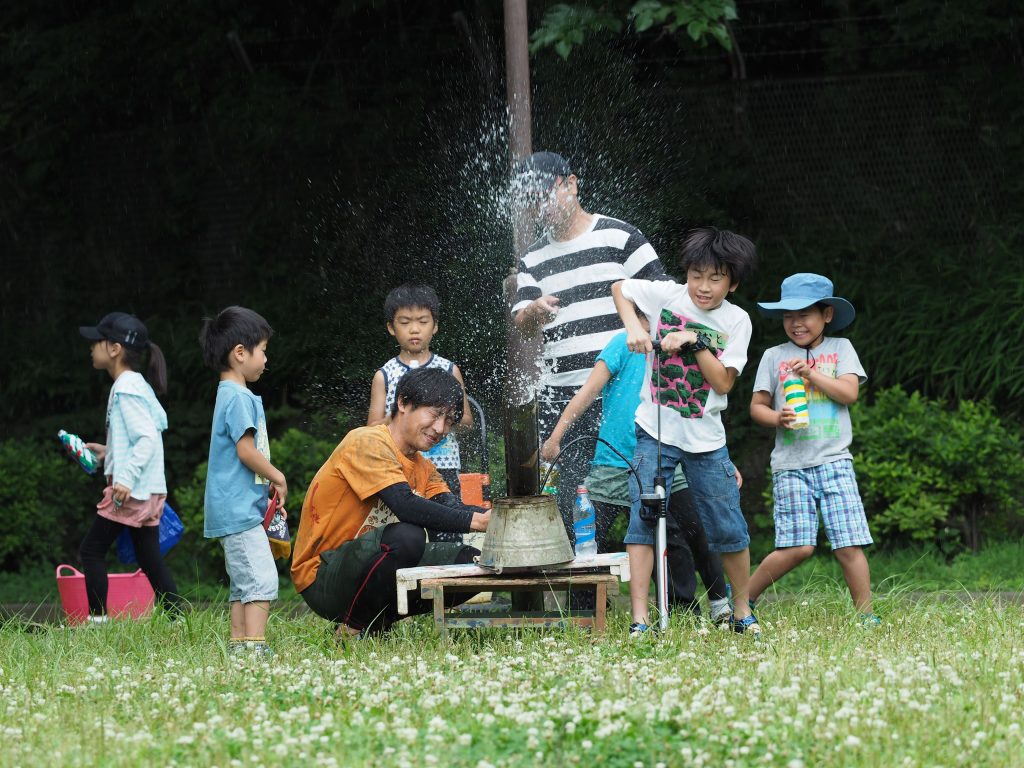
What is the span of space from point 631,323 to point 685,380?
359 mm

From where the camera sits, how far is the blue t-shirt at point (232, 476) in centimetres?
555

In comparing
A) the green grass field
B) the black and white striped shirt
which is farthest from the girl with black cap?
the black and white striped shirt

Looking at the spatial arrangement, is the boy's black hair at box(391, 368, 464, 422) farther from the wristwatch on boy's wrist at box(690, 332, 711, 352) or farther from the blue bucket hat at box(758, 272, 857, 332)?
the blue bucket hat at box(758, 272, 857, 332)

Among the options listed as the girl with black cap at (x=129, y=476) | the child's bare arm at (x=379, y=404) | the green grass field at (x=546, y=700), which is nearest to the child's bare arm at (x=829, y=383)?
the green grass field at (x=546, y=700)

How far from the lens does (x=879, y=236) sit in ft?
34.0

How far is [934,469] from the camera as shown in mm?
8273

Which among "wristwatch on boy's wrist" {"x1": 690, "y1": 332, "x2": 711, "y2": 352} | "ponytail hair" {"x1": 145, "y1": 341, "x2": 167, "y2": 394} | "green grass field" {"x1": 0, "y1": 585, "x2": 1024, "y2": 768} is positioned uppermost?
"ponytail hair" {"x1": 145, "y1": 341, "x2": 167, "y2": 394}

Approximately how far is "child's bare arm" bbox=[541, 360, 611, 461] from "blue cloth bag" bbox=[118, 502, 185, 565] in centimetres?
221

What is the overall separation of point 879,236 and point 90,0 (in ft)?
22.6

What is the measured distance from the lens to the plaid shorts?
577 cm

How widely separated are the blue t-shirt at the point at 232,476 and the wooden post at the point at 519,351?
1.03 metres

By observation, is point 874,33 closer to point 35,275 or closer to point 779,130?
point 779,130

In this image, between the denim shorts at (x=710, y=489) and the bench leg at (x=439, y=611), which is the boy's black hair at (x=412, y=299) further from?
the bench leg at (x=439, y=611)

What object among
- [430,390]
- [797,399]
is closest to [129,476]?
[430,390]
